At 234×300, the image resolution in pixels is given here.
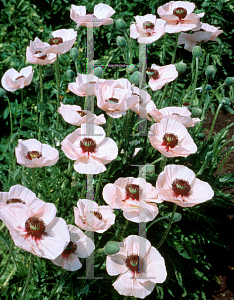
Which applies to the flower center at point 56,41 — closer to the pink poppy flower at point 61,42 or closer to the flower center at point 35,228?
the pink poppy flower at point 61,42

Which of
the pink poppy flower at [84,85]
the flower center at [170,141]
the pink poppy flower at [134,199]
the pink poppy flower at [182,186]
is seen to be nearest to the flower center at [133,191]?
the pink poppy flower at [134,199]

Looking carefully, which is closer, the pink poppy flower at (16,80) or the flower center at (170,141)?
the flower center at (170,141)

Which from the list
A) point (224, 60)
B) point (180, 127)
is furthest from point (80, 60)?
point (180, 127)

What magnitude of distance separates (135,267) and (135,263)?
0.07ft

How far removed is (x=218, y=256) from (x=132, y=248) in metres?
1.16

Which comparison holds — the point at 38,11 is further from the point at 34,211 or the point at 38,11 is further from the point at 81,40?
the point at 34,211

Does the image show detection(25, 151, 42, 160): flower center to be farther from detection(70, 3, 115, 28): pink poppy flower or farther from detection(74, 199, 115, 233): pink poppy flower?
detection(70, 3, 115, 28): pink poppy flower

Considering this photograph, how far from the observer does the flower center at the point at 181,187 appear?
1343 mm

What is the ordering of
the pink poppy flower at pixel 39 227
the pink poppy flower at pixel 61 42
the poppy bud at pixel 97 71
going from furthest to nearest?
the poppy bud at pixel 97 71 → the pink poppy flower at pixel 61 42 → the pink poppy flower at pixel 39 227

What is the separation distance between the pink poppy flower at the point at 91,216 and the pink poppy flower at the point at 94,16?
94 centimetres

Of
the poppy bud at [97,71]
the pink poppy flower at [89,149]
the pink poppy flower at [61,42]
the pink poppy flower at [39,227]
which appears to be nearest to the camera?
the pink poppy flower at [39,227]

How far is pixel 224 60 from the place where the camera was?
3400 mm

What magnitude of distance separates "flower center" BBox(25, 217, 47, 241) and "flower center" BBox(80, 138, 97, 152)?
378mm

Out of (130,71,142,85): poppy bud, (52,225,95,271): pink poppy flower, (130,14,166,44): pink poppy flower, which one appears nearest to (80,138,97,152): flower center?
(52,225,95,271): pink poppy flower
